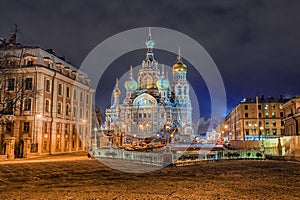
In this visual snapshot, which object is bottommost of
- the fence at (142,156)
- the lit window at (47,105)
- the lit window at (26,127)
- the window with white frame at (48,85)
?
the fence at (142,156)

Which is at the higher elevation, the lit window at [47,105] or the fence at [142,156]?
the lit window at [47,105]

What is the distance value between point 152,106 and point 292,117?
52.9m

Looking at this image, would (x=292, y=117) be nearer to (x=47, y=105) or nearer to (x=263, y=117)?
(x=263, y=117)

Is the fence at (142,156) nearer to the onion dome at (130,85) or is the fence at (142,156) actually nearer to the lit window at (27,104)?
the lit window at (27,104)

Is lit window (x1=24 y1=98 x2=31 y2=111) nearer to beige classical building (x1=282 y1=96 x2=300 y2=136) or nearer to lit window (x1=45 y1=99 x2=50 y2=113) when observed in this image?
lit window (x1=45 y1=99 x2=50 y2=113)

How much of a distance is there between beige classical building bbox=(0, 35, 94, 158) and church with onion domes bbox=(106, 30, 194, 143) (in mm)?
47310

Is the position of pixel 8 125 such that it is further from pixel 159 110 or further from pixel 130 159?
pixel 159 110

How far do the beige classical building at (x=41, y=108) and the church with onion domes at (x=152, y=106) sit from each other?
1863 inches

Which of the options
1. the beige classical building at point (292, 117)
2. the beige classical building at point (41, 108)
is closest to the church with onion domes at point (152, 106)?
the beige classical building at point (292, 117)

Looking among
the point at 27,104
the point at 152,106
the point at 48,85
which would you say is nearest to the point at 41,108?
the point at 27,104

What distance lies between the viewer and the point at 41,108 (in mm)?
36969

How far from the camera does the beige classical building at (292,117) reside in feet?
174

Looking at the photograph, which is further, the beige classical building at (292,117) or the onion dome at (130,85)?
the onion dome at (130,85)

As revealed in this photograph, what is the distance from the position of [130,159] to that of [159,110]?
73.5 metres
